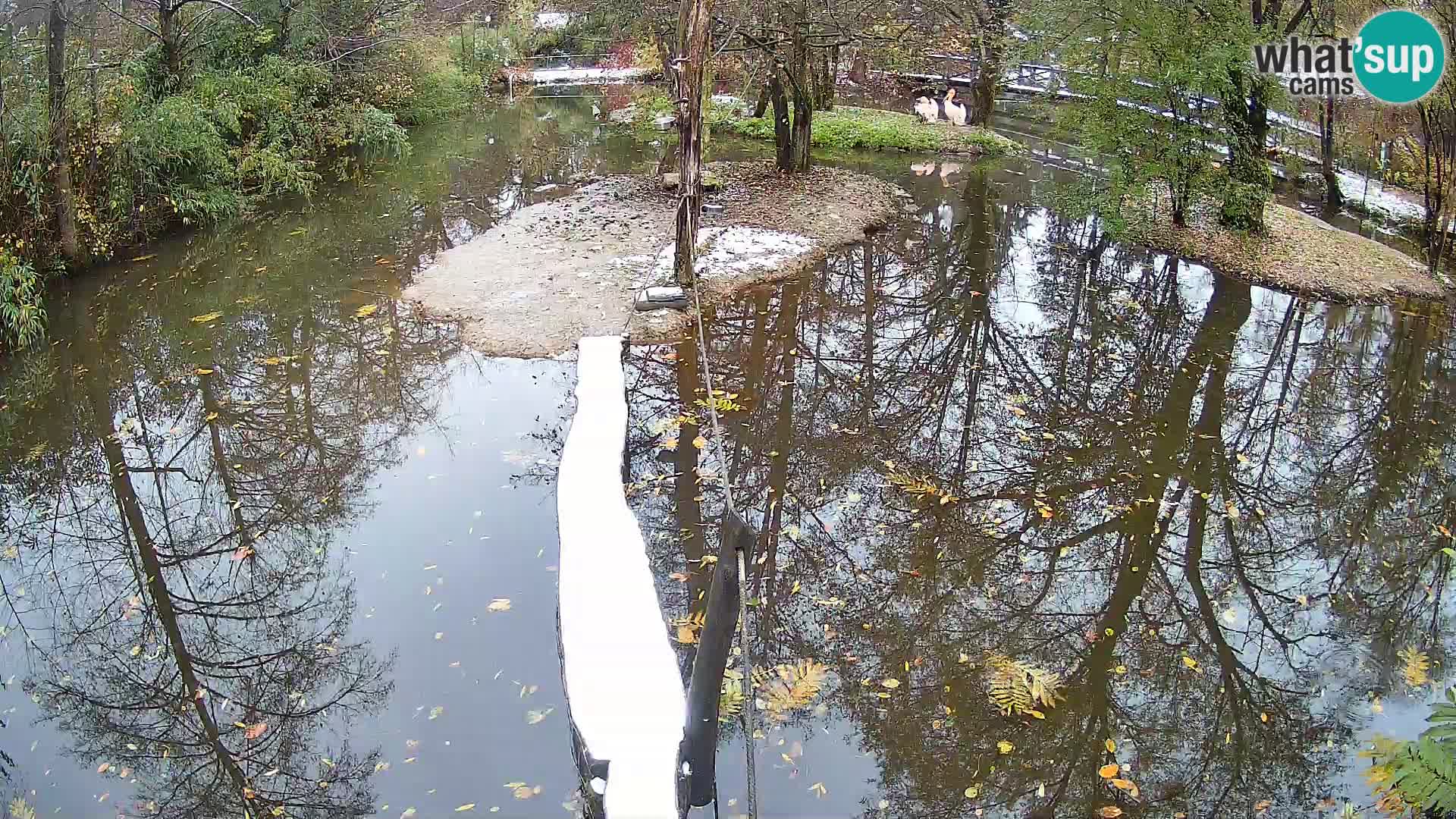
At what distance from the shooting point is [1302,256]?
1193cm

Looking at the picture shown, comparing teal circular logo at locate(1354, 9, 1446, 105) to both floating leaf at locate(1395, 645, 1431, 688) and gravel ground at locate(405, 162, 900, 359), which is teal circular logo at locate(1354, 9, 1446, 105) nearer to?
gravel ground at locate(405, 162, 900, 359)

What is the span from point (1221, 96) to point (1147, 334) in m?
3.94

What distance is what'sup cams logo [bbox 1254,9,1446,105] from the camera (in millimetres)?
11305

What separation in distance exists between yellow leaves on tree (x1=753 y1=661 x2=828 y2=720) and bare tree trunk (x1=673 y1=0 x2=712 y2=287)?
19.2ft

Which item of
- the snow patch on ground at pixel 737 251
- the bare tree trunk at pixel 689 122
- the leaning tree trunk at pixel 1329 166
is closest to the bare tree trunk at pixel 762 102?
the snow patch on ground at pixel 737 251

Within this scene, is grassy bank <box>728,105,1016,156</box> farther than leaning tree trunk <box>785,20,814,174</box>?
Yes

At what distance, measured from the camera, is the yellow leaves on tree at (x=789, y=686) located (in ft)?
16.3

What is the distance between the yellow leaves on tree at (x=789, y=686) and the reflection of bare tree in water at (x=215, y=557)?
2.04 metres

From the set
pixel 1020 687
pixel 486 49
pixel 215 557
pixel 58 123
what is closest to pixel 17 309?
pixel 58 123

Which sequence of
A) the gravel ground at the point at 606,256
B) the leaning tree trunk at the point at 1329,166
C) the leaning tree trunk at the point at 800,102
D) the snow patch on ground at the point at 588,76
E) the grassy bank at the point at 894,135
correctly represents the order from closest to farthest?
the gravel ground at the point at 606,256 < the leaning tree trunk at the point at 1329,166 < the leaning tree trunk at the point at 800,102 < the grassy bank at the point at 894,135 < the snow patch on ground at the point at 588,76

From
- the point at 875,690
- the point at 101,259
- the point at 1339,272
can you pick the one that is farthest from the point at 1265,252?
the point at 101,259

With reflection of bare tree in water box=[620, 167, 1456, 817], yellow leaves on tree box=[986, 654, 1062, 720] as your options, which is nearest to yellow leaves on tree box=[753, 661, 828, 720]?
reflection of bare tree in water box=[620, 167, 1456, 817]

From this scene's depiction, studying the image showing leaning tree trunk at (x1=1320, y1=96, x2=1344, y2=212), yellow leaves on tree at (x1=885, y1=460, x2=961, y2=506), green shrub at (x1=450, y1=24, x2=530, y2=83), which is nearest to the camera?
yellow leaves on tree at (x1=885, y1=460, x2=961, y2=506)

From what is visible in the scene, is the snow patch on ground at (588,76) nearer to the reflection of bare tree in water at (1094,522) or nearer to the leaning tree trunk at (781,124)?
the leaning tree trunk at (781,124)
